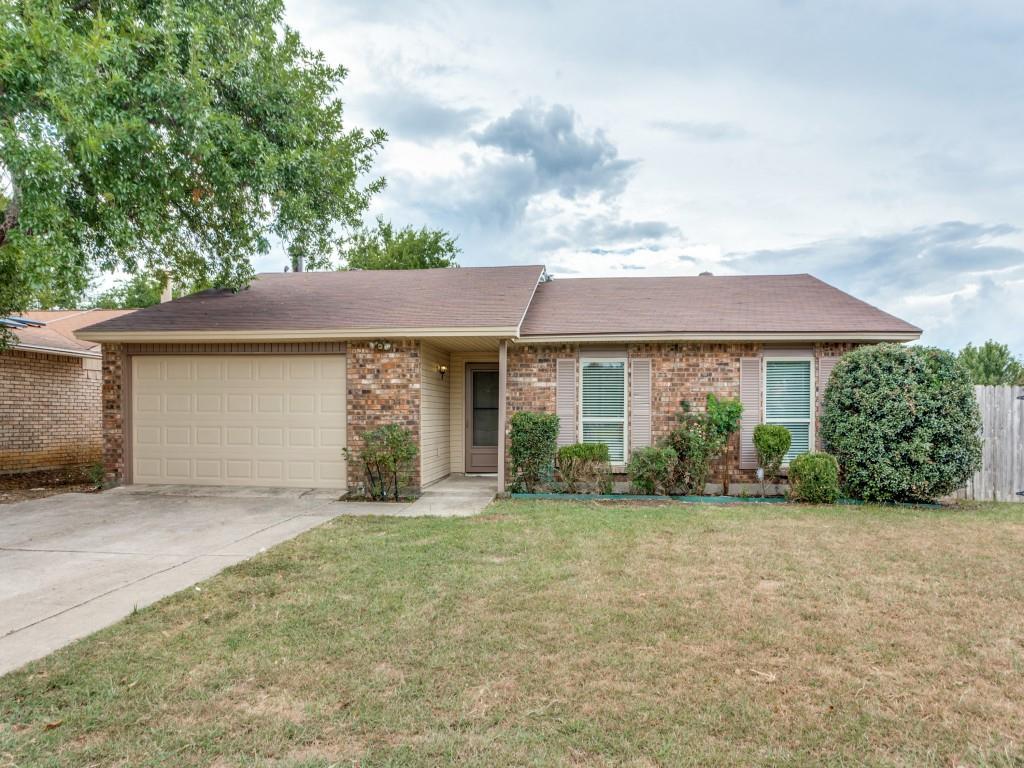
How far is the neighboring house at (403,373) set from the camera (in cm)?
950

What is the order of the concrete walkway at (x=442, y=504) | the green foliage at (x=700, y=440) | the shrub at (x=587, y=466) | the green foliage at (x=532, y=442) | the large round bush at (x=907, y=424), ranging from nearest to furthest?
1. the concrete walkway at (x=442, y=504)
2. the large round bush at (x=907, y=424)
3. the green foliage at (x=700, y=440)
4. the green foliage at (x=532, y=442)
5. the shrub at (x=587, y=466)

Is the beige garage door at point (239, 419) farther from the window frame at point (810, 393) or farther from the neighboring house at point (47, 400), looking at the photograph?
the window frame at point (810, 393)

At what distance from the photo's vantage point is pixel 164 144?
7914 millimetres

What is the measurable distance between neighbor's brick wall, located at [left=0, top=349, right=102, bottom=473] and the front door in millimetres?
9547

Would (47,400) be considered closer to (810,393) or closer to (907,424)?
(810,393)

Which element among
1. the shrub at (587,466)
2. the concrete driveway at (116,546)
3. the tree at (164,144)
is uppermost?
the tree at (164,144)

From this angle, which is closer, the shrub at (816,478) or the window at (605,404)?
the shrub at (816,478)

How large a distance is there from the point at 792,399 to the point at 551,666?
7955mm

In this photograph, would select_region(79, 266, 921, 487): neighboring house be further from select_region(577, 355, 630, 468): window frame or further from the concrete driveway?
the concrete driveway

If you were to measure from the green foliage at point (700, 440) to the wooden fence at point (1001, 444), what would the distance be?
3724 mm

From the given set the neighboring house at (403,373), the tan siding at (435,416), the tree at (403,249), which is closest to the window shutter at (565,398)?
the neighboring house at (403,373)

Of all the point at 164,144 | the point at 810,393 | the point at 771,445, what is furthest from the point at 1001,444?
the point at 164,144

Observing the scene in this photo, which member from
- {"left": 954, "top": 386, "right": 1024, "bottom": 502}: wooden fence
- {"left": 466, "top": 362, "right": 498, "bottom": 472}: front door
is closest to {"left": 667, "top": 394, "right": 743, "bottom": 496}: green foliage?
{"left": 954, "top": 386, "right": 1024, "bottom": 502}: wooden fence

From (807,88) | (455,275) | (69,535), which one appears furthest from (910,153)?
(69,535)
